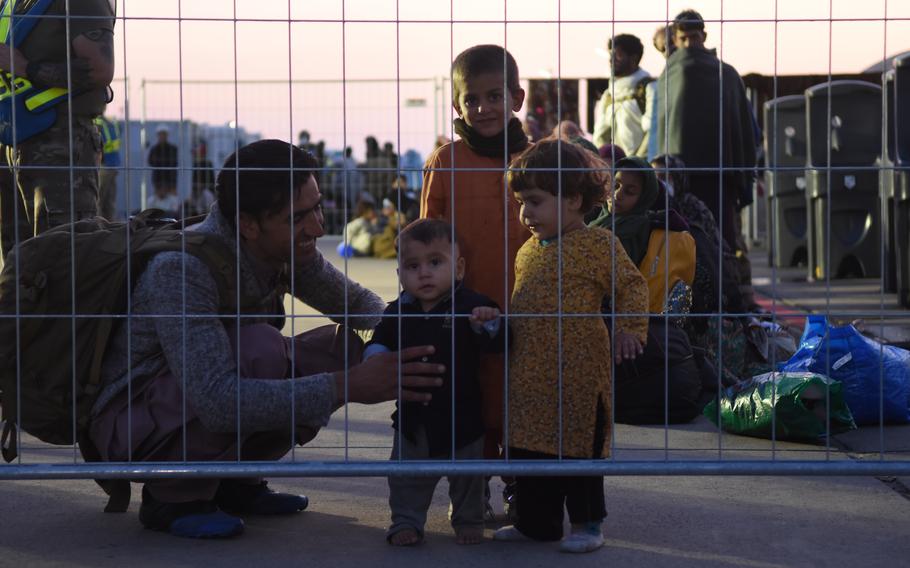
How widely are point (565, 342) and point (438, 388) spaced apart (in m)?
0.36

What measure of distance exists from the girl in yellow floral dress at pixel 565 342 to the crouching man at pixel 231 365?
0.28 metres

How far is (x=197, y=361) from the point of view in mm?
3471

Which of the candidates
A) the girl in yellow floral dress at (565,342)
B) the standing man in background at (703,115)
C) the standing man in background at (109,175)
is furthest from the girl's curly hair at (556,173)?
the standing man in background at (109,175)

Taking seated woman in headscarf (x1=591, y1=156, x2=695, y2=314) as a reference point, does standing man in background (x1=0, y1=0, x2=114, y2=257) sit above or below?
above

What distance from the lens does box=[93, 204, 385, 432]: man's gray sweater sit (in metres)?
3.46

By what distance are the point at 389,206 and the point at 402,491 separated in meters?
13.9

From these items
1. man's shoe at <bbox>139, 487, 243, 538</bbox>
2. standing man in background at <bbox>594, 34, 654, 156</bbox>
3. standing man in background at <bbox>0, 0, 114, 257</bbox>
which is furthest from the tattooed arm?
standing man in background at <bbox>594, 34, 654, 156</bbox>

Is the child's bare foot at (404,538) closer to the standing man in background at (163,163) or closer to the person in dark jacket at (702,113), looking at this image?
the person in dark jacket at (702,113)

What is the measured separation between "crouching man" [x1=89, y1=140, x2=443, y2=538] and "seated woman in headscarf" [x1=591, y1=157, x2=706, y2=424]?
1761mm

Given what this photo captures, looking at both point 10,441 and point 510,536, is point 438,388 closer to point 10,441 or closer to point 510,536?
point 510,536

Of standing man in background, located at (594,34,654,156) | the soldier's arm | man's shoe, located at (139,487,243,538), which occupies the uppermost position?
standing man in background, located at (594,34,654,156)

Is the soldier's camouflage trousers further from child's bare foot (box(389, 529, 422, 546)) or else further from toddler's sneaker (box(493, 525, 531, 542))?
toddler's sneaker (box(493, 525, 531, 542))

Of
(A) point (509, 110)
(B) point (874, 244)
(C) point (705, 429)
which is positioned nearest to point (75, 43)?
(A) point (509, 110)

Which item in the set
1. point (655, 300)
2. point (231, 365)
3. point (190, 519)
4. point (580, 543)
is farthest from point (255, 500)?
point (655, 300)
